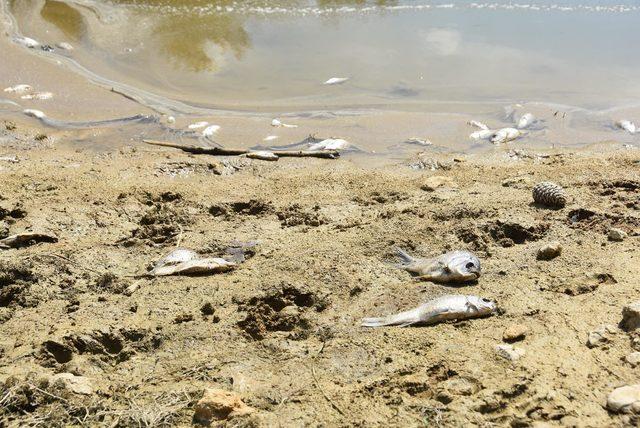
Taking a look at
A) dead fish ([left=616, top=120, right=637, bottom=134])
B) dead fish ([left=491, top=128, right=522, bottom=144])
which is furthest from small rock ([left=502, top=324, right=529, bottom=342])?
dead fish ([left=616, top=120, right=637, bottom=134])

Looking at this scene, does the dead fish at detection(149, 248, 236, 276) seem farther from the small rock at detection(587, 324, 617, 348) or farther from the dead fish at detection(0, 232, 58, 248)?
the small rock at detection(587, 324, 617, 348)

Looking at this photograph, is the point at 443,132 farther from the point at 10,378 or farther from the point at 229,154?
the point at 10,378

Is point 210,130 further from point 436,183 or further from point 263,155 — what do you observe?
point 436,183

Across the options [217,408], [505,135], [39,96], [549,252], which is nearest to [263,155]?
[505,135]

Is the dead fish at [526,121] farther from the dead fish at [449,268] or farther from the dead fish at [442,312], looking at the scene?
the dead fish at [442,312]

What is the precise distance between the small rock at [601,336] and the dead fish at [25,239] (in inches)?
159

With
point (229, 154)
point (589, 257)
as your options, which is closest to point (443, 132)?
point (229, 154)

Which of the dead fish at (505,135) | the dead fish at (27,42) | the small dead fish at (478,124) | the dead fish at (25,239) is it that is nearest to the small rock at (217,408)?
the dead fish at (25,239)

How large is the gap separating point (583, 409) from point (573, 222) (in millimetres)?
2589

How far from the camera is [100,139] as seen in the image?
7504 mm

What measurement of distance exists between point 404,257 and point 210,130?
3972 mm

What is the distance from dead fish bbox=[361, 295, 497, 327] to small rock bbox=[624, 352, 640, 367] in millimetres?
838

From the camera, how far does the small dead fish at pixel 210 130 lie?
7.67m

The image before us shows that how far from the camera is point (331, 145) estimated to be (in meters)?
7.29
